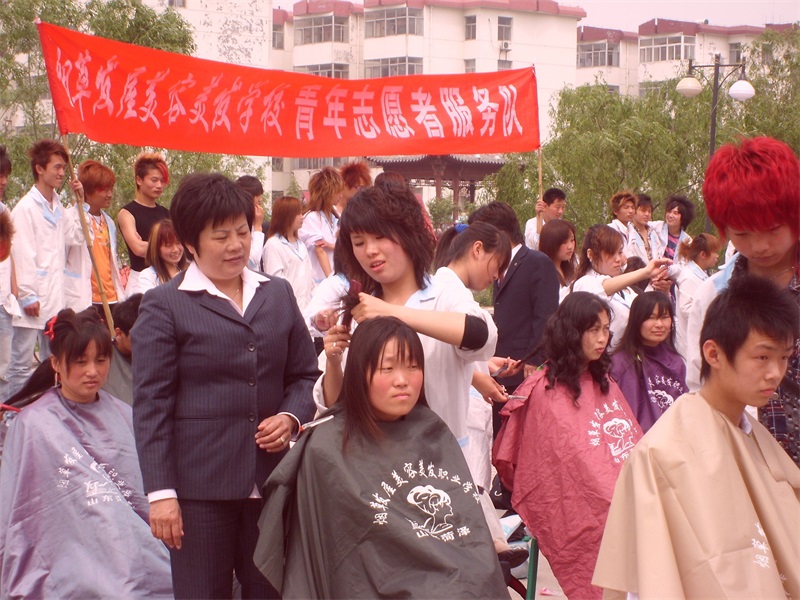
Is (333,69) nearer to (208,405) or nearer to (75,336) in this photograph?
(75,336)

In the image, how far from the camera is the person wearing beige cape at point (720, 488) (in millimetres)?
3064

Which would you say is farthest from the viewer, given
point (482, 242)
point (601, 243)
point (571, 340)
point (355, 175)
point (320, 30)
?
point (320, 30)

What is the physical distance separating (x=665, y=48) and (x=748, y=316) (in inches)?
2062

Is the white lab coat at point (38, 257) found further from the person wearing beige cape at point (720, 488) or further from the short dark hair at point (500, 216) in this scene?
the person wearing beige cape at point (720, 488)

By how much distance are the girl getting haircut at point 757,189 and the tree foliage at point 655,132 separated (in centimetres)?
1845

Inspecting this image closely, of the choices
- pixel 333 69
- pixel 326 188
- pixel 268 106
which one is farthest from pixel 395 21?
pixel 268 106

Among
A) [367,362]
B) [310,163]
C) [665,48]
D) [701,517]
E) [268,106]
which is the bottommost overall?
[701,517]

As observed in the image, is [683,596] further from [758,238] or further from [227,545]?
[227,545]

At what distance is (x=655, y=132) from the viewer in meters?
22.1

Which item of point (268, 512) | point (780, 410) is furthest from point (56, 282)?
point (780, 410)

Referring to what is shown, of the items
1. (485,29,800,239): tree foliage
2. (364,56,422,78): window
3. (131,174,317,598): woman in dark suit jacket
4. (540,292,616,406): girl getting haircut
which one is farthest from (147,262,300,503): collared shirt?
(364,56,422,78): window

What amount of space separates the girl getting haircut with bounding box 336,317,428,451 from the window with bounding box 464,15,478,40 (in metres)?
47.2

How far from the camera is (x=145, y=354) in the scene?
3.57 metres

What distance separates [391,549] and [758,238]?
1.40m
